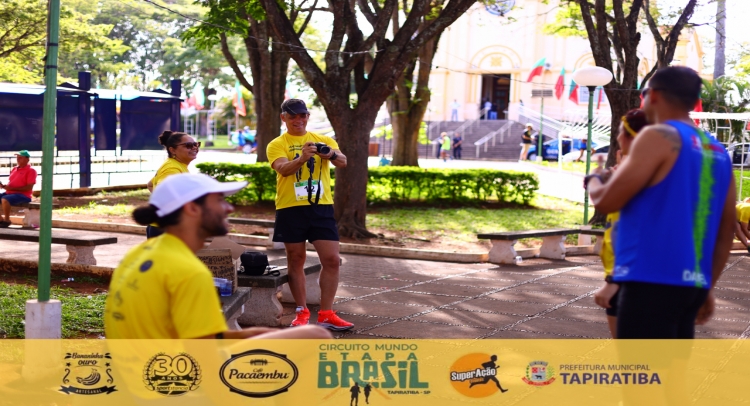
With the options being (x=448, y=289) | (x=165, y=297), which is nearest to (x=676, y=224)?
(x=165, y=297)

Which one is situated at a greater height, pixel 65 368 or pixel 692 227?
pixel 692 227

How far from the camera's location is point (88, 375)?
4.87 m

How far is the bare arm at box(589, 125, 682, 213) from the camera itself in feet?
10.9

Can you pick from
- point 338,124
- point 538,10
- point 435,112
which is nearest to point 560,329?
point 338,124

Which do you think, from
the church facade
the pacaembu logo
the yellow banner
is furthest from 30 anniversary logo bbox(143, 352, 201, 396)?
the church facade

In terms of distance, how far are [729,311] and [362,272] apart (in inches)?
165

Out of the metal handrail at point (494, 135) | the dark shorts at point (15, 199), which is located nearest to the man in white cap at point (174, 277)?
the dark shorts at point (15, 199)

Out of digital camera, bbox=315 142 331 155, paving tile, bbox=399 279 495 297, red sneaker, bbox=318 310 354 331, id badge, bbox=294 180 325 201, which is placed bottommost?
paving tile, bbox=399 279 495 297

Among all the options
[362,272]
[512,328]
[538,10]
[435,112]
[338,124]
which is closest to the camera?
[512,328]

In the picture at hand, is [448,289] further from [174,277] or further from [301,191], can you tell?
[174,277]

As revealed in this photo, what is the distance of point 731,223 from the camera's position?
363 centimetres

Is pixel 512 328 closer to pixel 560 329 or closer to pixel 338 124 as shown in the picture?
pixel 560 329

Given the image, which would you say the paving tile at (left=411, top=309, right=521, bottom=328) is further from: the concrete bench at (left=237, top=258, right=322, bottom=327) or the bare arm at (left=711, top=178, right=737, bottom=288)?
the bare arm at (left=711, top=178, right=737, bottom=288)

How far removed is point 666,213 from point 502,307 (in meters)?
5.03
